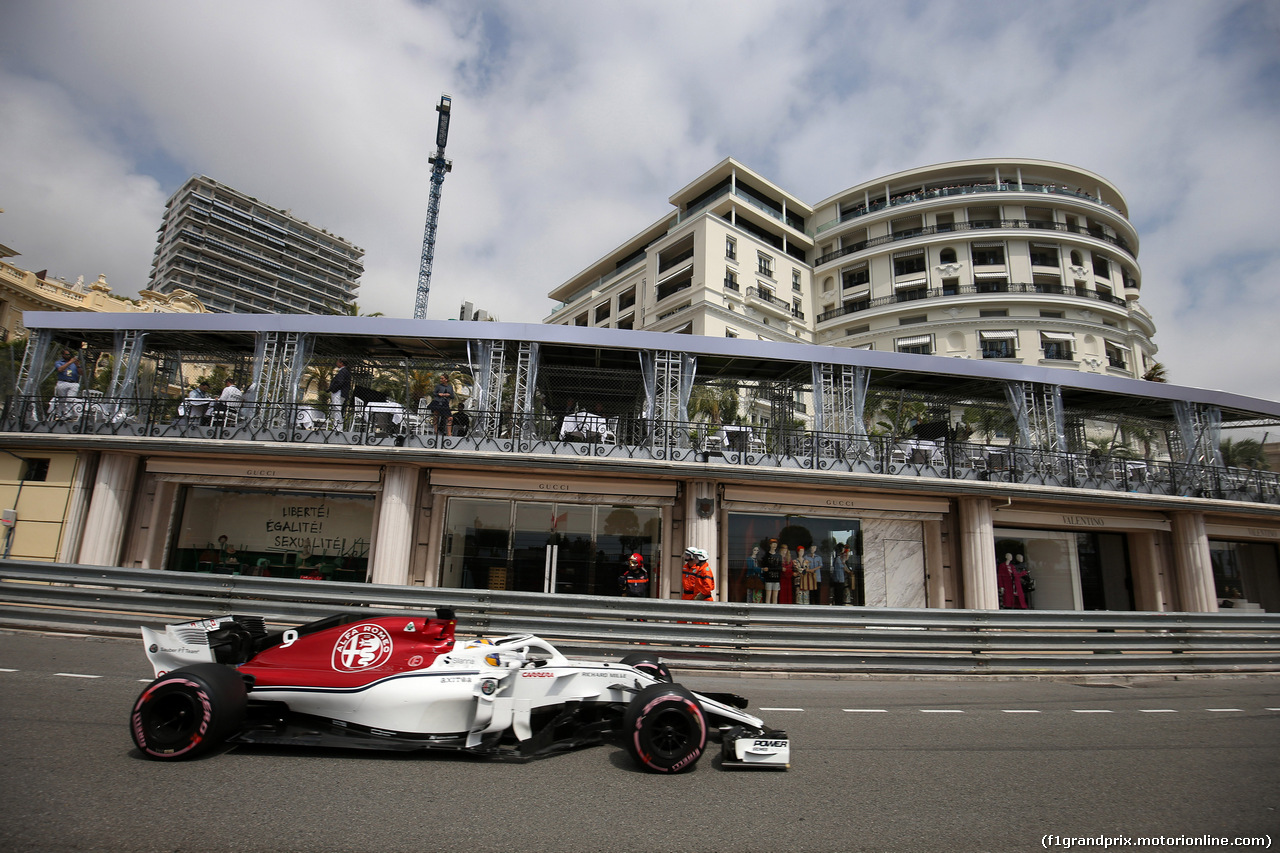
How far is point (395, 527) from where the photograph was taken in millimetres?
13297

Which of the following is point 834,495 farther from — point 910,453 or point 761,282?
point 761,282

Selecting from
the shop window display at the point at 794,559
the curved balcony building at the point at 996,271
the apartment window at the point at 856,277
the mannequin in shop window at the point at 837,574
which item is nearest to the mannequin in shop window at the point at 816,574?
the shop window display at the point at 794,559

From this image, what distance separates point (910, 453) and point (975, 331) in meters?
45.0

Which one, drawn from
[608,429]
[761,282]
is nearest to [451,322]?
[608,429]

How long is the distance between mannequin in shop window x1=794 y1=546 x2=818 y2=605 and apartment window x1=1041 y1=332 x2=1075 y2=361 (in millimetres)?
48085

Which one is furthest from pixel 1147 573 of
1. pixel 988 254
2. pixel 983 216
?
pixel 983 216

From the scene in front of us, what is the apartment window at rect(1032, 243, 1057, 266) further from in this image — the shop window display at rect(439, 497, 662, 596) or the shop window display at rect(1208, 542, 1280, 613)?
the shop window display at rect(439, 497, 662, 596)

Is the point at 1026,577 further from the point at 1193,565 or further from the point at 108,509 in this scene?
the point at 108,509

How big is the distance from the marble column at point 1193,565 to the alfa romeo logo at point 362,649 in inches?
764

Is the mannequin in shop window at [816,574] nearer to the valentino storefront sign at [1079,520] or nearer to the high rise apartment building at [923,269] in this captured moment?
the valentino storefront sign at [1079,520]

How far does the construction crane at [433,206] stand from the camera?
98.5m

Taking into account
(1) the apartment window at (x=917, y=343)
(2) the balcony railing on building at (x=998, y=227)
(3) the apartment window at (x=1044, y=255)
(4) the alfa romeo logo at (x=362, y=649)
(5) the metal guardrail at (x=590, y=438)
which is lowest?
(4) the alfa romeo logo at (x=362, y=649)

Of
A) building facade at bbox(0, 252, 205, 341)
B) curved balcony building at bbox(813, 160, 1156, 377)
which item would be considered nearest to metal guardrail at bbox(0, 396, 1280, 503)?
building facade at bbox(0, 252, 205, 341)

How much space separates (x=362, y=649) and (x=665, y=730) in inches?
92.8
